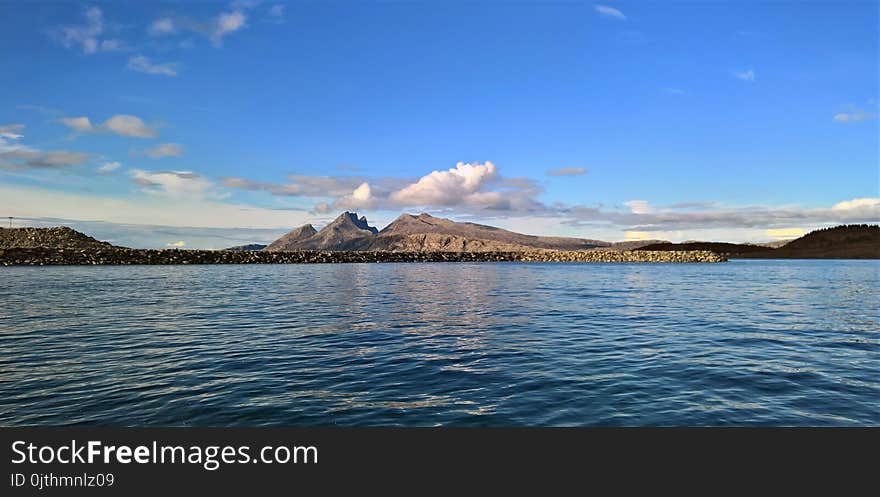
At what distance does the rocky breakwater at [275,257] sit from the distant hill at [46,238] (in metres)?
25.9

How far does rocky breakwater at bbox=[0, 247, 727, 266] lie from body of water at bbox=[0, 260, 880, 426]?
104 meters

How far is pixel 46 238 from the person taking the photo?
155 meters

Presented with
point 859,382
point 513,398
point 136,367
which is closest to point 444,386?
point 513,398

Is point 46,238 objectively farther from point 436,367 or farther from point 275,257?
point 436,367

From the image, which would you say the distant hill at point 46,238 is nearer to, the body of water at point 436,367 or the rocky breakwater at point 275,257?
the rocky breakwater at point 275,257

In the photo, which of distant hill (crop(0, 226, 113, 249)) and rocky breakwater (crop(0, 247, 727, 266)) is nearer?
rocky breakwater (crop(0, 247, 727, 266))

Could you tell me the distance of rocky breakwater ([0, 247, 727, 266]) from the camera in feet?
379

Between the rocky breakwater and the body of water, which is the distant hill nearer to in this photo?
the rocky breakwater

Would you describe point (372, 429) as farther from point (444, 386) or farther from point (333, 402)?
point (444, 386)

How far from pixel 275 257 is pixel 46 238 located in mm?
73213

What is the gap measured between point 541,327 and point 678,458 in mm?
16270

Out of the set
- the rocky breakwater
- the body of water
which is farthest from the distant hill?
the body of water

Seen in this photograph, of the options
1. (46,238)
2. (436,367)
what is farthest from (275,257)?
(436,367)

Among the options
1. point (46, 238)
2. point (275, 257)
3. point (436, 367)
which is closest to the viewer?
point (436, 367)
